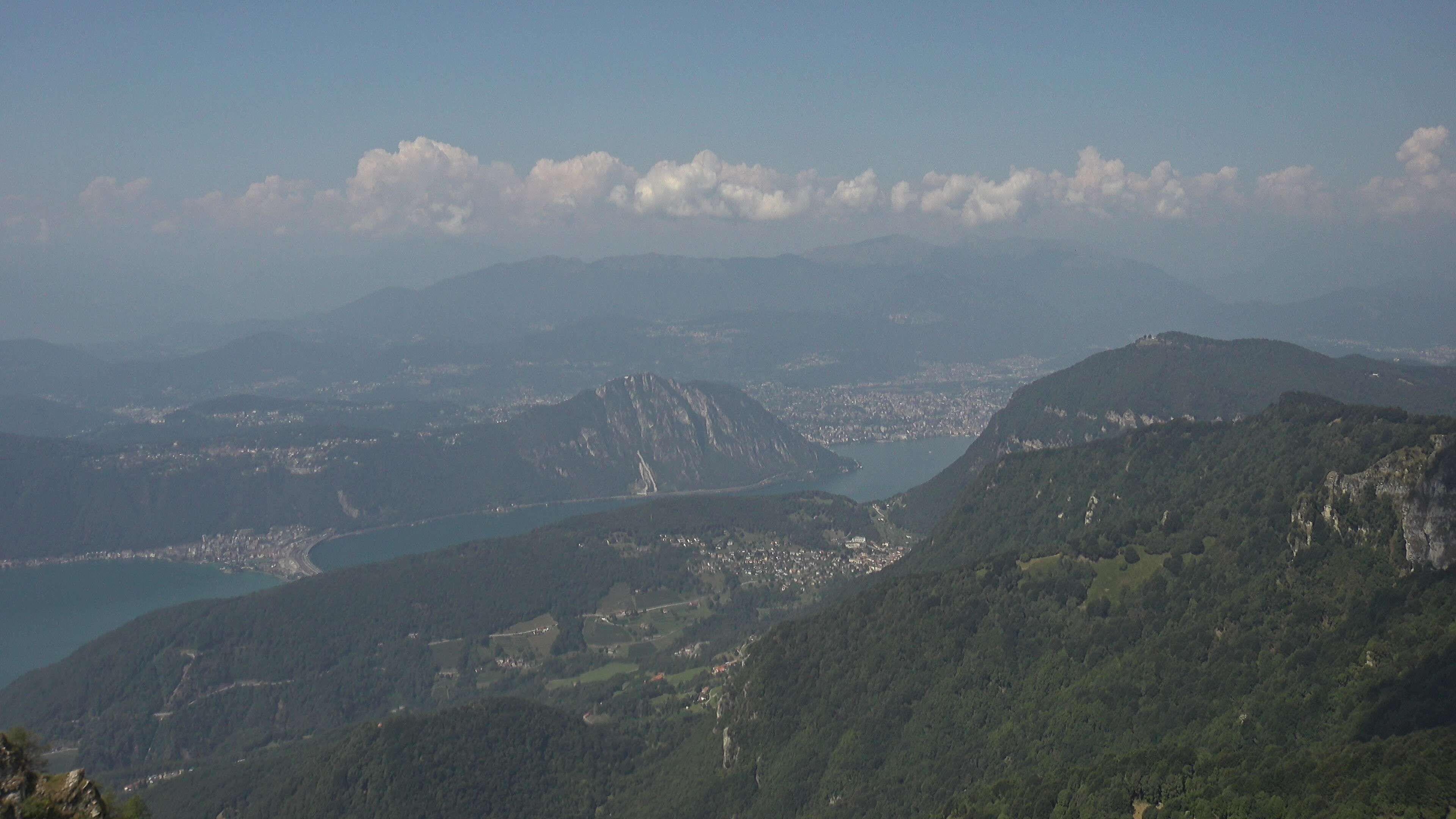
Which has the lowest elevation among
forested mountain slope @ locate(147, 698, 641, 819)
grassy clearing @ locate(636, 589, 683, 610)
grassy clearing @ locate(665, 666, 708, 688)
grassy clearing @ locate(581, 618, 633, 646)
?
grassy clearing @ locate(581, 618, 633, 646)

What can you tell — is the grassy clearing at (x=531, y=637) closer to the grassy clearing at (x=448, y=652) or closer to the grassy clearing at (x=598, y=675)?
the grassy clearing at (x=448, y=652)

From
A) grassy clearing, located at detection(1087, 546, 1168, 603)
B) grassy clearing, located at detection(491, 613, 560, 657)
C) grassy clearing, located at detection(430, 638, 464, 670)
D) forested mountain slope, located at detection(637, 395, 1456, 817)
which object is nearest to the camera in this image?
forested mountain slope, located at detection(637, 395, 1456, 817)

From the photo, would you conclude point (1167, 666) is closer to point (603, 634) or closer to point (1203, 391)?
point (603, 634)

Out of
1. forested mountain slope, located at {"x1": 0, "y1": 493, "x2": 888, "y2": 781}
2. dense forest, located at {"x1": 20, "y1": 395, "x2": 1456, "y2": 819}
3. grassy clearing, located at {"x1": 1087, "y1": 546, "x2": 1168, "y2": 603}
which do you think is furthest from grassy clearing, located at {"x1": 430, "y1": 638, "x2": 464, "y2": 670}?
grassy clearing, located at {"x1": 1087, "y1": 546, "x2": 1168, "y2": 603}

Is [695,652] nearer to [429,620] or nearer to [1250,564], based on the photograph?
[429,620]

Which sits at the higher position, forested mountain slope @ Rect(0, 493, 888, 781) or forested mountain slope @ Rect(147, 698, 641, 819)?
forested mountain slope @ Rect(147, 698, 641, 819)

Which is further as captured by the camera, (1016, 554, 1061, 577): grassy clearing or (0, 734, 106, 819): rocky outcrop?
(1016, 554, 1061, 577): grassy clearing

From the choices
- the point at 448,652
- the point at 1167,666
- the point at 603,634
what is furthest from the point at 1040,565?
the point at 448,652

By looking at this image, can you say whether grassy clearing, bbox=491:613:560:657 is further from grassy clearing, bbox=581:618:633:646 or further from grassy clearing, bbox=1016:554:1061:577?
grassy clearing, bbox=1016:554:1061:577
